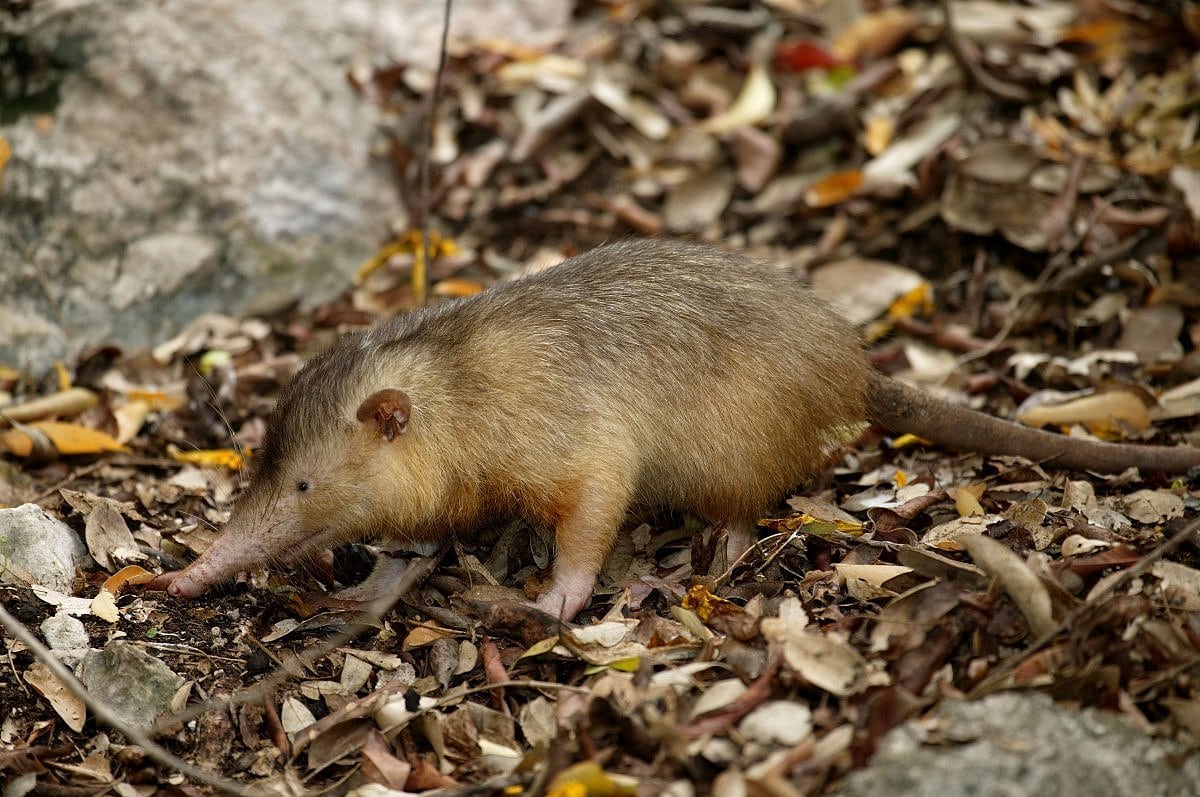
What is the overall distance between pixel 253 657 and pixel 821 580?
2.08 meters

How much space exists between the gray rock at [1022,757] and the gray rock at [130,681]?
7.67ft

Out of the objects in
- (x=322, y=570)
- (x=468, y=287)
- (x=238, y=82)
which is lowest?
(x=322, y=570)

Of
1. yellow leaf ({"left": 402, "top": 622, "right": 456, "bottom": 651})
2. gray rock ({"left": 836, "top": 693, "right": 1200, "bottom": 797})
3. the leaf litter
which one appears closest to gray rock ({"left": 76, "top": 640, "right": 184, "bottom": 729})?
the leaf litter

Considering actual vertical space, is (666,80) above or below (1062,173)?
above

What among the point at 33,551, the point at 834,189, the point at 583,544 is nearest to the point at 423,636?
the point at 583,544

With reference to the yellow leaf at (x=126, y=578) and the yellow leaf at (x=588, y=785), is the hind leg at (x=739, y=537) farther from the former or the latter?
the yellow leaf at (x=126, y=578)

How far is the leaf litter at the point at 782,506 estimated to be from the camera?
3.81 meters

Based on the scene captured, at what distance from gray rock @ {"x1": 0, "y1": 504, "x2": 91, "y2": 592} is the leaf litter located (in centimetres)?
8

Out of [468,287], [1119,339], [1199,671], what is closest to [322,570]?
[468,287]

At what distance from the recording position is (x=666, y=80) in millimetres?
8062

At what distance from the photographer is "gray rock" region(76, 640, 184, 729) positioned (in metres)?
4.19

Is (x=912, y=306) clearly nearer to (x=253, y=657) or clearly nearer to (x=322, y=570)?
(x=322, y=570)

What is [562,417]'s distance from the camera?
4.83 meters

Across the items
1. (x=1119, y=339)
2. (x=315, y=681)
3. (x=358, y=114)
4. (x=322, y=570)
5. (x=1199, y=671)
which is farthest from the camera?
(x=358, y=114)
